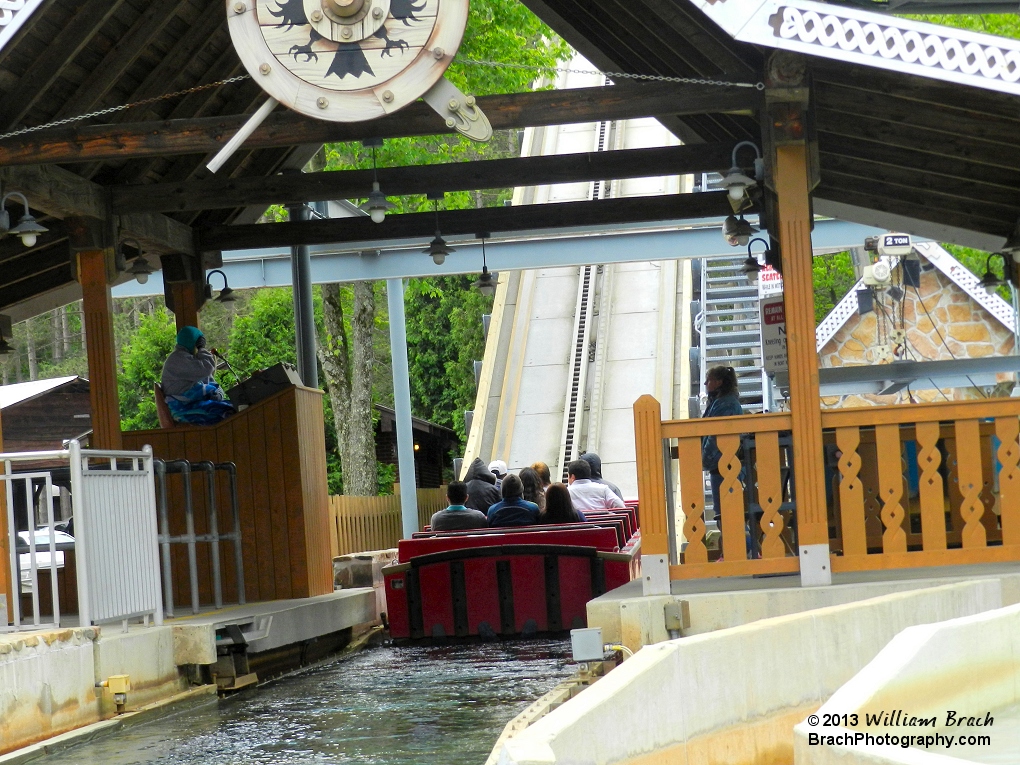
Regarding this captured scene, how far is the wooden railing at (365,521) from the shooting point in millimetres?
16078

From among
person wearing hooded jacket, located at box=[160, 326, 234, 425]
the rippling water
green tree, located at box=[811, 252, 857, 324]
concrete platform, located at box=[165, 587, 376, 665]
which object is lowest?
the rippling water

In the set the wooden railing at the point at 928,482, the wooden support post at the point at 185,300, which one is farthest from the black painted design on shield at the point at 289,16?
the wooden support post at the point at 185,300

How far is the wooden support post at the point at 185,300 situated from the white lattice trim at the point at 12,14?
460cm

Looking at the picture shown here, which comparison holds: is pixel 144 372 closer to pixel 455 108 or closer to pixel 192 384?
pixel 192 384

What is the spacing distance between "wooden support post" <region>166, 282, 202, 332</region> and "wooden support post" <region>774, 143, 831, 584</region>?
588cm

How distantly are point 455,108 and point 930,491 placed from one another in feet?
10.9

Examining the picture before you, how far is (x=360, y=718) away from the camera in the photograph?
6668 mm

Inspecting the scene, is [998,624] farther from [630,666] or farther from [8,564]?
[8,564]

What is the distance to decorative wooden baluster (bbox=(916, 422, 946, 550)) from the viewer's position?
7129 millimetres

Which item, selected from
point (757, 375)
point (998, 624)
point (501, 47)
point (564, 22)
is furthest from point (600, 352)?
point (998, 624)

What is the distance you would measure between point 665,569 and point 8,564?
3.49 meters

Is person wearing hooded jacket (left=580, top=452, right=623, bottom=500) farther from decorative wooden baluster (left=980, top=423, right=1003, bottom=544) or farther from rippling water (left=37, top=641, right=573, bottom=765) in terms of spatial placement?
decorative wooden baluster (left=980, top=423, right=1003, bottom=544)

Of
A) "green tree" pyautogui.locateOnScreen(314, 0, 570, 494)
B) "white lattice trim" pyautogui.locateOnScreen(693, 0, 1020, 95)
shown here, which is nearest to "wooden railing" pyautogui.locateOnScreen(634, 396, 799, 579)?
"white lattice trim" pyautogui.locateOnScreen(693, 0, 1020, 95)

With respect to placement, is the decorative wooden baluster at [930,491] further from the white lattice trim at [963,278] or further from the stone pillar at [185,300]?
the white lattice trim at [963,278]
